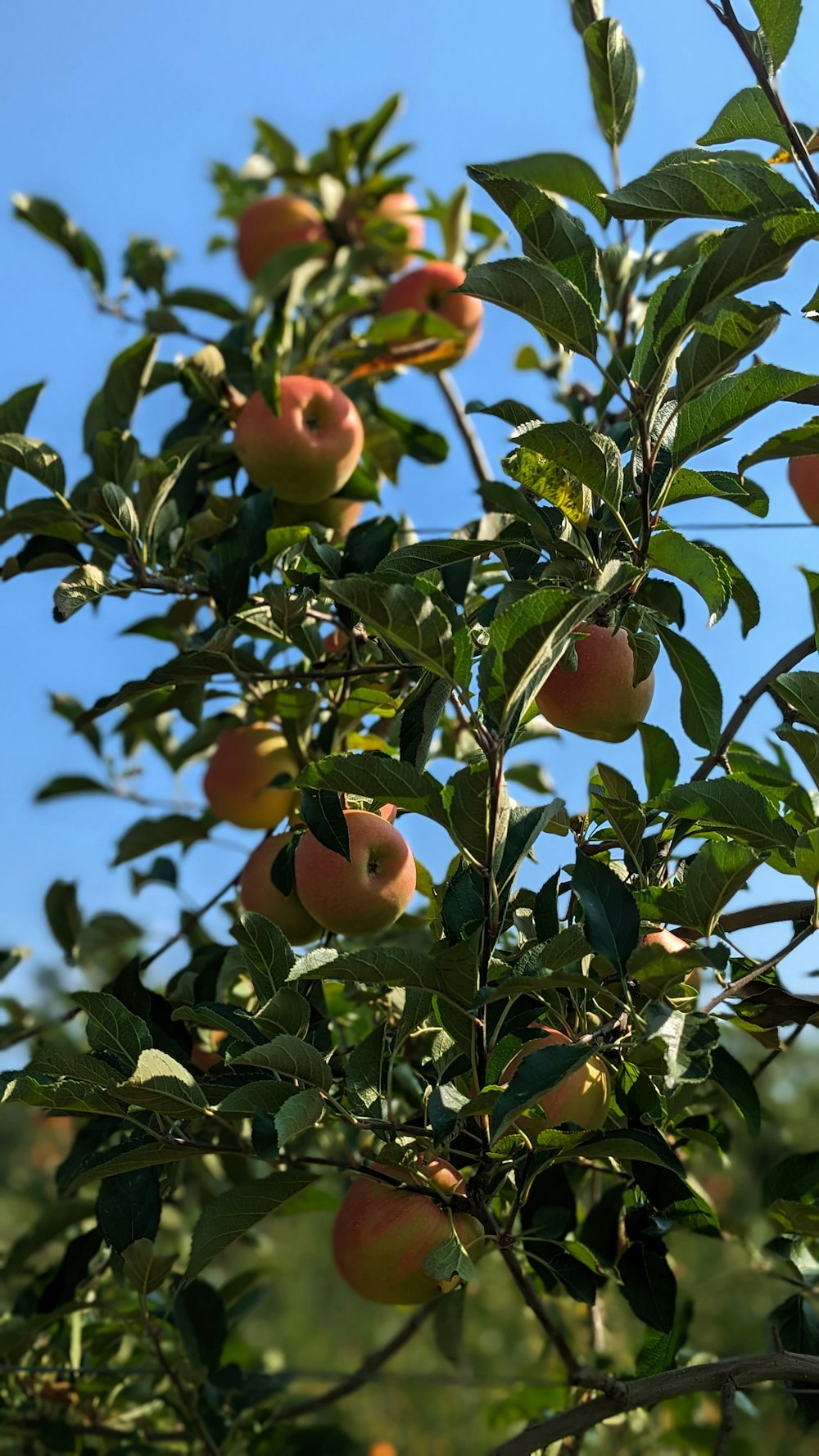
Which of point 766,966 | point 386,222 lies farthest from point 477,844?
point 386,222

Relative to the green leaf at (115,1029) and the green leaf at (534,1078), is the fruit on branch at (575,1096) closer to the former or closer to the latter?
the green leaf at (534,1078)

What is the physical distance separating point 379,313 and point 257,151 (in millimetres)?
975

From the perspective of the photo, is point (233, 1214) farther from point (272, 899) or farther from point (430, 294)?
point (430, 294)

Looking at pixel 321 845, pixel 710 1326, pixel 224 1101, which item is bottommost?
pixel 710 1326

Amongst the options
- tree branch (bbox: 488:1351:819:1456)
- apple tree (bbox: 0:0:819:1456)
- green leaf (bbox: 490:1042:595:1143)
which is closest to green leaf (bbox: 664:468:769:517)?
apple tree (bbox: 0:0:819:1456)

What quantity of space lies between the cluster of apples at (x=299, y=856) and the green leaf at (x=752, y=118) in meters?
0.71

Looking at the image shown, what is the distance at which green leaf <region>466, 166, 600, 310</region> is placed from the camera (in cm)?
91

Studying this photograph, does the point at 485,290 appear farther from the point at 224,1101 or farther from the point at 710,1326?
the point at 710,1326

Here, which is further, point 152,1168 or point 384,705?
point 384,705

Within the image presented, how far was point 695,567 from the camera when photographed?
95 cm

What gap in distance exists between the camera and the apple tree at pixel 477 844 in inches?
35.4

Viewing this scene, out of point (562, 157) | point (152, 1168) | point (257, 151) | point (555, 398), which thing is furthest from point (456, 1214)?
point (257, 151)

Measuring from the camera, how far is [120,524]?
1376 mm

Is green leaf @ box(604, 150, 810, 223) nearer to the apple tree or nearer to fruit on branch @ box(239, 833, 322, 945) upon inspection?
the apple tree
